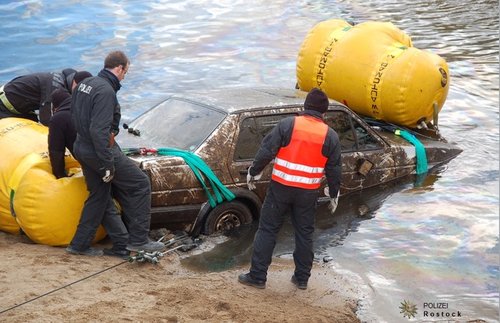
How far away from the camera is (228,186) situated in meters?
7.67

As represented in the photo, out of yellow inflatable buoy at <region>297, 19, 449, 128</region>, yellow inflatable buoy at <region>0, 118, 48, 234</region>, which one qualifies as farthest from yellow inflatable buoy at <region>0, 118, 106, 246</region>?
yellow inflatable buoy at <region>297, 19, 449, 128</region>

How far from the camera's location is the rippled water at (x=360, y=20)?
287 inches

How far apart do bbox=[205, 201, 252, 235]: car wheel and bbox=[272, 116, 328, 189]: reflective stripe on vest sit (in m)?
1.45

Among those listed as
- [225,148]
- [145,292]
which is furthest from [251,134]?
[145,292]

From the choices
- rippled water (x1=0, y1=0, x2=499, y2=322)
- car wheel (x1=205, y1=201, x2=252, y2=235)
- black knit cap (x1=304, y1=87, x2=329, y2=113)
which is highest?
black knit cap (x1=304, y1=87, x2=329, y2=113)

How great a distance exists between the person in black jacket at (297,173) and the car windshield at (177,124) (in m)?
1.43

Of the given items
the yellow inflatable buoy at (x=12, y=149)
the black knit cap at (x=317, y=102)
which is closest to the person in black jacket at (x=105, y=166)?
the yellow inflatable buoy at (x=12, y=149)

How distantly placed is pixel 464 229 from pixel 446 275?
1254mm

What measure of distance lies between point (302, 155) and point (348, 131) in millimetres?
2422

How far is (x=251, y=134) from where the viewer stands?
798 cm

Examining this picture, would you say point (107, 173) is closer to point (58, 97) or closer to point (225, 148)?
point (58, 97)

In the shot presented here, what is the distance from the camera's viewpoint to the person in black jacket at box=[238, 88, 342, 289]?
6.36 metres

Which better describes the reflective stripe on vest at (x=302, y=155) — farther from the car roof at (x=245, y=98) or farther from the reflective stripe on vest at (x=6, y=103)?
the reflective stripe on vest at (x=6, y=103)

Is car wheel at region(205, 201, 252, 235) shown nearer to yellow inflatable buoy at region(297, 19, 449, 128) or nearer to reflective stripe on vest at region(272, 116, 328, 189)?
reflective stripe on vest at region(272, 116, 328, 189)
